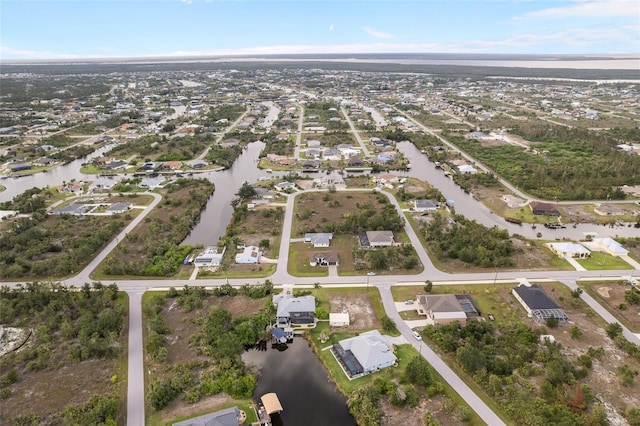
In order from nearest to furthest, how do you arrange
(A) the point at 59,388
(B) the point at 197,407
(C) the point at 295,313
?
1. (B) the point at 197,407
2. (A) the point at 59,388
3. (C) the point at 295,313

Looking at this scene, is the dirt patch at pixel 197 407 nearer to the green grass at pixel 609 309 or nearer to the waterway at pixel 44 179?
the green grass at pixel 609 309

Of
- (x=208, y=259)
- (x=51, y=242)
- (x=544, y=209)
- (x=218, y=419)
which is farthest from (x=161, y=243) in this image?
(x=544, y=209)

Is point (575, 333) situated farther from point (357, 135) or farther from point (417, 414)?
point (357, 135)

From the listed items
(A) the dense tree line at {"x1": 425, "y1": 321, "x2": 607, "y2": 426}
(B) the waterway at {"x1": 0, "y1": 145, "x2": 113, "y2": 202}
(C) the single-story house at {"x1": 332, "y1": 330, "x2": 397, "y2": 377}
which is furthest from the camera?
(B) the waterway at {"x1": 0, "y1": 145, "x2": 113, "y2": 202}

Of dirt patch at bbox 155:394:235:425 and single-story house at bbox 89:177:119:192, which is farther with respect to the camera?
single-story house at bbox 89:177:119:192

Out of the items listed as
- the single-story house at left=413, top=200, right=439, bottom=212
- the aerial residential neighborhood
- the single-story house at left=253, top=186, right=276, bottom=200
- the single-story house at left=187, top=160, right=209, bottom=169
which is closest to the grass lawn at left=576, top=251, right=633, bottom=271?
the aerial residential neighborhood

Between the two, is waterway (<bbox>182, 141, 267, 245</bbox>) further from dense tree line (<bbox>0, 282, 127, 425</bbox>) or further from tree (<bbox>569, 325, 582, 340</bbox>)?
tree (<bbox>569, 325, 582, 340</bbox>)

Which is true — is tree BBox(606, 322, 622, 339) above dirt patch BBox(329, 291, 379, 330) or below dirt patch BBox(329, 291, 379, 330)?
above
